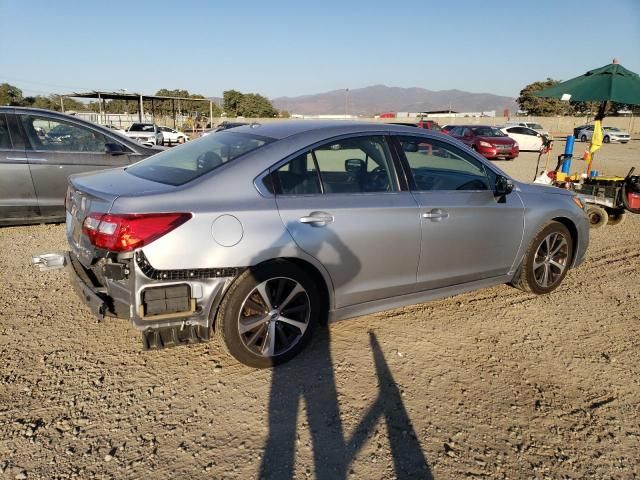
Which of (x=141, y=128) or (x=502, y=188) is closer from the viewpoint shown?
(x=502, y=188)

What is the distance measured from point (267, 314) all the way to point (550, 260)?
3.04m

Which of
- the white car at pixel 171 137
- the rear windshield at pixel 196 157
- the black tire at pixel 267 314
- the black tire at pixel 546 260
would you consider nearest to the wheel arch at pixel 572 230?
the black tire at pixel 546 260

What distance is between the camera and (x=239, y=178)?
3.00 meters

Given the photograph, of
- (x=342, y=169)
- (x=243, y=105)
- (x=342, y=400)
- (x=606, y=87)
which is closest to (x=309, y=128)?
(x=342, y=169)

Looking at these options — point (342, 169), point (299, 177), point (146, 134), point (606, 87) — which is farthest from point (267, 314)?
point (146, 134)

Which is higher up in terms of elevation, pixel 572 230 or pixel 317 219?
pixel 317 219

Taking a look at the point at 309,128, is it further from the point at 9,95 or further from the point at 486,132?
the point at 9,95

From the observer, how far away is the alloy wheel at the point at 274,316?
10.0 ft

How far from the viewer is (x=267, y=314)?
10.2 feet

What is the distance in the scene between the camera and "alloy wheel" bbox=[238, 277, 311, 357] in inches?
120

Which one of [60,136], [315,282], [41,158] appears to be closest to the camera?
[315,282]

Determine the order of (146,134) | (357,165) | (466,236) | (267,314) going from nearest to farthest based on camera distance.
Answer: (267,314) < (357,165) < (466,236) < (146,134)

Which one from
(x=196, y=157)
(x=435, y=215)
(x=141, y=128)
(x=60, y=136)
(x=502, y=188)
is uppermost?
(x=141, y=128)

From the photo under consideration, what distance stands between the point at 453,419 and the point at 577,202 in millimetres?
3090
